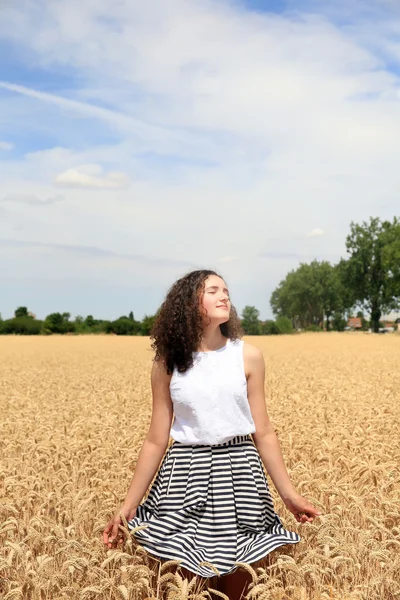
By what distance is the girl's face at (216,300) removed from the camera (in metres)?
4.57

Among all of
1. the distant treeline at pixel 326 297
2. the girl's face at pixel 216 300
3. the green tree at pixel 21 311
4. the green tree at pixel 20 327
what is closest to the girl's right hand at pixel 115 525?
the girl's face at pixel 216 300

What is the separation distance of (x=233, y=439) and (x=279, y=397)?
8993mm

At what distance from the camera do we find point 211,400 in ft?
14.8

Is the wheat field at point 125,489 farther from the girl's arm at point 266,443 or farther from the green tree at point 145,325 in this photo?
the green tree at point 145,325

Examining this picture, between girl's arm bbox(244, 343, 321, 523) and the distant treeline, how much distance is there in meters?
56.3

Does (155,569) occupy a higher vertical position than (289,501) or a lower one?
lower

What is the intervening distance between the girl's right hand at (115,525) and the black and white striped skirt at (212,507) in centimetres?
6

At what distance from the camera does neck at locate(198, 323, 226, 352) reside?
467cm

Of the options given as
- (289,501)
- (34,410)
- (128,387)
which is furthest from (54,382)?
(289,501)

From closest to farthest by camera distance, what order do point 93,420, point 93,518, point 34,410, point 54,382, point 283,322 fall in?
point 93,518, point 93,420, point 34,410, point 54,382, point 283,322

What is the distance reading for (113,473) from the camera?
22.5 ft

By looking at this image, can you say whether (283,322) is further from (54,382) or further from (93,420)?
(93,420)

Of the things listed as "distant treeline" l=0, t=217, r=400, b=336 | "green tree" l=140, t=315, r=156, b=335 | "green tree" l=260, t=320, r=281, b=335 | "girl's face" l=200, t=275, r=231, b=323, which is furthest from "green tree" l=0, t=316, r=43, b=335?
"girl's face" l=200, t=275, r=231, b=323

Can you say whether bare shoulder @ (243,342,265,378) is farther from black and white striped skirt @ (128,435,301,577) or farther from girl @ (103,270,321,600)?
black and white striped skirt @ (128,435,301,577)
